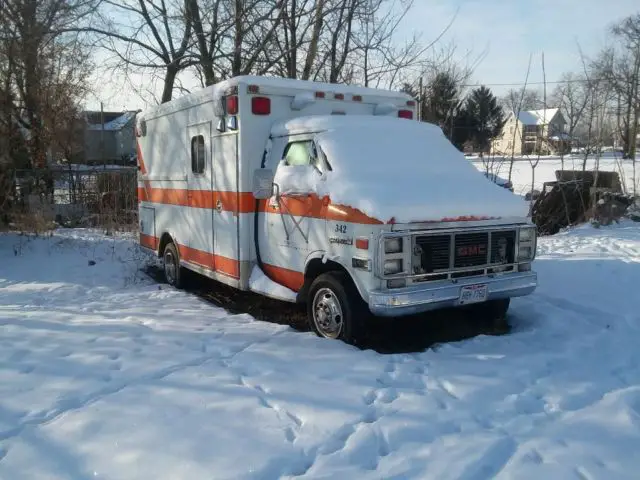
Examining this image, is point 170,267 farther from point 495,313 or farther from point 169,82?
point 169,82

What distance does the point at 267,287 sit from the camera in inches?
260

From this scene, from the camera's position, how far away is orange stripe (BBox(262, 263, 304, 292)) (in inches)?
247

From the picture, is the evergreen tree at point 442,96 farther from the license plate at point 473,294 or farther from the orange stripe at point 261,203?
the license plate at point 473,294

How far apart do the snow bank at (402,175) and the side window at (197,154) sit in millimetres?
1796

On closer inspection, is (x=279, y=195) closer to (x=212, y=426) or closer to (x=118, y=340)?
(x=118, y=340)

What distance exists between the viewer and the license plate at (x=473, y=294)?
545cm

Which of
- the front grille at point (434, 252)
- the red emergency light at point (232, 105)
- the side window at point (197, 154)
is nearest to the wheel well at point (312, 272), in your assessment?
the front grille at point (434, 252)

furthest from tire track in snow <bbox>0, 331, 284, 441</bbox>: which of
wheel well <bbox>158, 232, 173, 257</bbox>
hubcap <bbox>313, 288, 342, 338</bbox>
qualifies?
wheel well <bbox>158, 232, 173, 257</bbox>

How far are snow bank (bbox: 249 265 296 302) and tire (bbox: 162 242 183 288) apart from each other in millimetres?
2419

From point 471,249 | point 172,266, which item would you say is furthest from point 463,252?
point 172,266

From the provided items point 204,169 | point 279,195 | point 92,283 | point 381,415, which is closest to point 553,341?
point 381,415

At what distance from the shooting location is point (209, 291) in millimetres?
8867

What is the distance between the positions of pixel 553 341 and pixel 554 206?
342 inches

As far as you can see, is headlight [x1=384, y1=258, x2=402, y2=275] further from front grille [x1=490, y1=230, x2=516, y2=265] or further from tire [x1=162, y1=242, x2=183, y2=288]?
tire [x1=162, y1=242, x2=183, y2=288]
